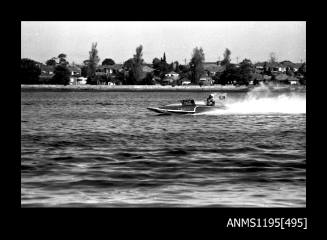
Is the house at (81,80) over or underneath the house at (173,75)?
underneath

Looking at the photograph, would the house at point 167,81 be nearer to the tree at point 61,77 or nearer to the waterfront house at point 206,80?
the waterfront house at point 206,80

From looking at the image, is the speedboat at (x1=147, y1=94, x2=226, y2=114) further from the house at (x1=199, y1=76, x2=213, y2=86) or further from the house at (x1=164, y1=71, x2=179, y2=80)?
the house at (x1=164, y1=71, x2=179, y2=80)

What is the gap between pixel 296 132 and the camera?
3059cm

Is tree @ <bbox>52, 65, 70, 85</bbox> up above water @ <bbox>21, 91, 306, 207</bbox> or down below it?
above

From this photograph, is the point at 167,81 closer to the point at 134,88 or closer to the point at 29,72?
the point at 134,88

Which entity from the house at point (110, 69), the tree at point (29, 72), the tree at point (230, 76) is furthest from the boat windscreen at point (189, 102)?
the house at point (110, 69)

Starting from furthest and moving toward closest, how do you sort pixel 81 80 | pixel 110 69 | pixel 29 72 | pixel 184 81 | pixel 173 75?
pixel 110 69
pixel 173 75
pixel 184 81
pixel 81 80
pixel 29 72

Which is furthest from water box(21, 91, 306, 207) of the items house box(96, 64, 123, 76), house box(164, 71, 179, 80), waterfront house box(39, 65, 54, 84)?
house box(96, 64, 123, 76)

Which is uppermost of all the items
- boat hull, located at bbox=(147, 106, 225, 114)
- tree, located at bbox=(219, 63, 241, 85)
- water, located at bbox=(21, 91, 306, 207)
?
tree, located at bbox=(219, 63, 241, 85)

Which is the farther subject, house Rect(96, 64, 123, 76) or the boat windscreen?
house Rect(96, 64, 123, 76)

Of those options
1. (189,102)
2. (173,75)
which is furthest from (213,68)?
(189,102)

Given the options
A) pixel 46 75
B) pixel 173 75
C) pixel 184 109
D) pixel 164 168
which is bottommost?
pixel 164 168
